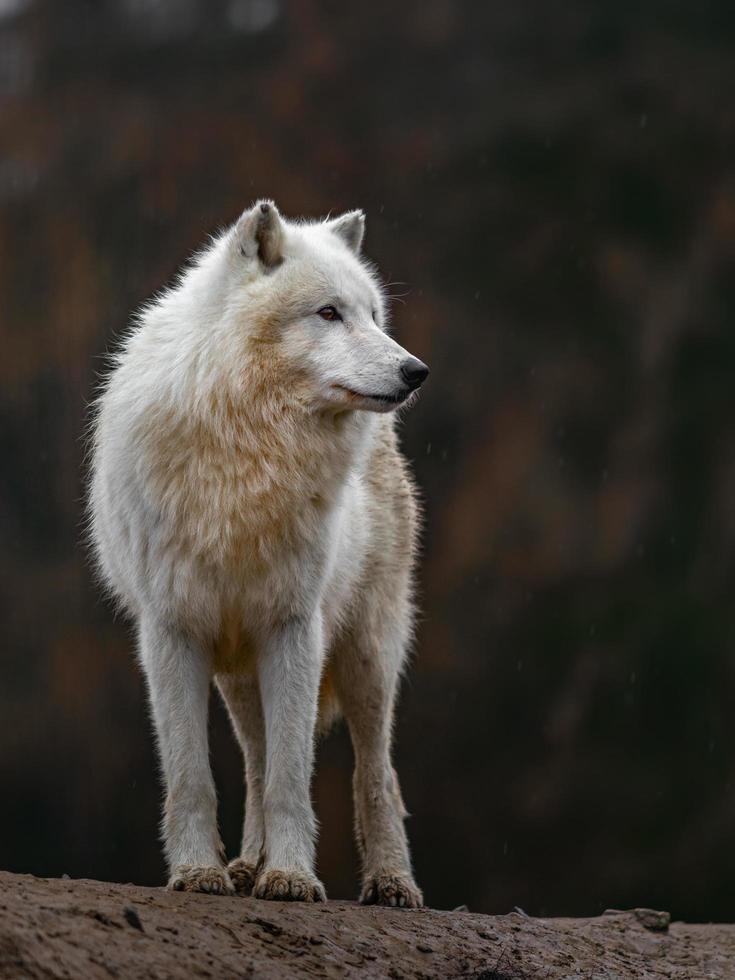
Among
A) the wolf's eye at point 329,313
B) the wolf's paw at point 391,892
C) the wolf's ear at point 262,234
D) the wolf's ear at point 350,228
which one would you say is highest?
the wolf's ear at point 350,228

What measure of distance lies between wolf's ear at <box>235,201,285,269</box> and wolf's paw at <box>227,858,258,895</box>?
1.90 m

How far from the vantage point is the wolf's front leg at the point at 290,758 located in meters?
4.02

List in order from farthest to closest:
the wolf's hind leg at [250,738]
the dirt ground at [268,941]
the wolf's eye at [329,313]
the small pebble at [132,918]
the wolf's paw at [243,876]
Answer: the wolf's hind leg at [250,738] < the wolf's paw at [243,876] < the wolf's eye at [329,313] < the small pebble at [132,918] < the dirt ground at [268,941]

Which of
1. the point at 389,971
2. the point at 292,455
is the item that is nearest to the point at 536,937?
the point at 389,971

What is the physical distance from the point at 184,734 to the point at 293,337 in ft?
3.76

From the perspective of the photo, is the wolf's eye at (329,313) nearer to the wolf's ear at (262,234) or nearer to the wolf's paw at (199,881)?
the wolf's ear at (262,234)

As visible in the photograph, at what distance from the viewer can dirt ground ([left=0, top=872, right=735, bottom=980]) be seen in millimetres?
3084

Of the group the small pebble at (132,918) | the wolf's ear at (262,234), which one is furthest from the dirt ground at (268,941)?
the wolf's ear at (262,234)

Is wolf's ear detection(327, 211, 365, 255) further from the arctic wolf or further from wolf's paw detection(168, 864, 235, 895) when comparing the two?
wolf's paw detection(168, 864, 235, 895)

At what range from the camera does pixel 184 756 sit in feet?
13.3

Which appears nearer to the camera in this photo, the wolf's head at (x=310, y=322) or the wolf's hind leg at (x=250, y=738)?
the wolf's head at (x=310, y=322)

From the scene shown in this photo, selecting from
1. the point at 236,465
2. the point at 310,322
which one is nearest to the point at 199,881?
the point at 236,465

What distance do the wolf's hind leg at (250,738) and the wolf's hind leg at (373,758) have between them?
33 cm

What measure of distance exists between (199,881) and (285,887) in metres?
0.24
